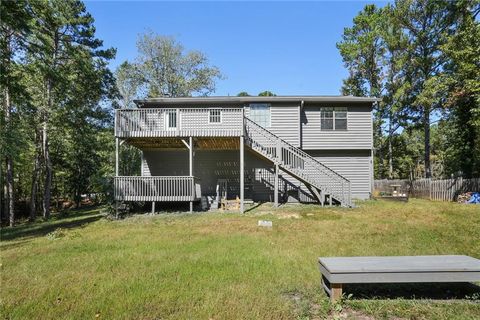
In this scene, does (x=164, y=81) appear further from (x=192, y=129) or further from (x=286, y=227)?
(x=286, y=227)

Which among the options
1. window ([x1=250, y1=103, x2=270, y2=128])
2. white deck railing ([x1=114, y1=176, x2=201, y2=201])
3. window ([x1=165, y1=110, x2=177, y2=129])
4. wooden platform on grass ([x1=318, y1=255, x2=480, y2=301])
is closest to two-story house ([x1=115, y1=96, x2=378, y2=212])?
window ([x1=250, y1=103, x2=270, y2=128])

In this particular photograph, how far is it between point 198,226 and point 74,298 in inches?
228

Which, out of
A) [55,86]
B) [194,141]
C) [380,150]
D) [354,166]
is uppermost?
[55,86]

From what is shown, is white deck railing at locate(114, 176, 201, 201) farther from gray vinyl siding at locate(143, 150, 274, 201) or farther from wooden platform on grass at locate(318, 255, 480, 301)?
wooden platform on grass at locate(318, 255, 480, 301)

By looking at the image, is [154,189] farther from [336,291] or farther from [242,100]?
[336,291]

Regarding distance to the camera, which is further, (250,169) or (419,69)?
(419,69)

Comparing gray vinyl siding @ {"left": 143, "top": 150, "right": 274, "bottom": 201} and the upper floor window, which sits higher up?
the upper floor window

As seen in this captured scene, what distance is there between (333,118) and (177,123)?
8.62 m

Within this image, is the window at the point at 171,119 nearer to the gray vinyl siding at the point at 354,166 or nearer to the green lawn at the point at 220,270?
the green lawn at the point at 220,270

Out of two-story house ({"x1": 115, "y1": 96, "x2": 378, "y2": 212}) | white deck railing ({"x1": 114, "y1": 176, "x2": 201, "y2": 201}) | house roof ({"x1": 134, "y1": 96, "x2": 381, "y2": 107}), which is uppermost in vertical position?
house roof ({"x1": 134, "y1": 96, "x2": 381, "y2": 107})

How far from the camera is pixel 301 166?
14.7 meters

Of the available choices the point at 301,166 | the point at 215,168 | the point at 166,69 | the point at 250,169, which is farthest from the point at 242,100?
the point at 166,69

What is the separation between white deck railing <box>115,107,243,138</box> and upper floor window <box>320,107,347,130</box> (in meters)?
5.60

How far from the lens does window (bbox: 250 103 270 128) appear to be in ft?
53.6
